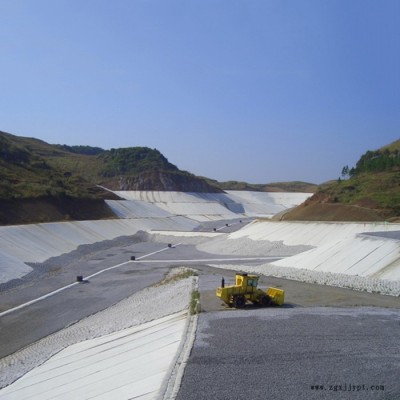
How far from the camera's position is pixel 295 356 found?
39.8 feet

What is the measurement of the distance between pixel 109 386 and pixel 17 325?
1075cm

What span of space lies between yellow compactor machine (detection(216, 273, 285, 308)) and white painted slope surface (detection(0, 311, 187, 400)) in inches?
69.1

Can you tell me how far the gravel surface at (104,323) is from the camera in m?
16.7

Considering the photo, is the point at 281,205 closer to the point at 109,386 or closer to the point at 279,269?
the point at 279,269

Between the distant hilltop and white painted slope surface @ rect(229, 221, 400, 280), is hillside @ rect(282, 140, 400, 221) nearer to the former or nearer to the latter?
the distant hilltop

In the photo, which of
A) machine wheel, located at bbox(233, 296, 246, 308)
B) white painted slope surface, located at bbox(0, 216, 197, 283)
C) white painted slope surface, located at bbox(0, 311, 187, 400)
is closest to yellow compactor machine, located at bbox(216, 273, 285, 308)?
machine wheel, located at bbox(233, 296, 246, 308)

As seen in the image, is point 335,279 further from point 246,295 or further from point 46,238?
Answer: point 46,238

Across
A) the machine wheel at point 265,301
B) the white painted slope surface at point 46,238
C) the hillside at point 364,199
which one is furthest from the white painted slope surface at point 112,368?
the hillside at point 364,199

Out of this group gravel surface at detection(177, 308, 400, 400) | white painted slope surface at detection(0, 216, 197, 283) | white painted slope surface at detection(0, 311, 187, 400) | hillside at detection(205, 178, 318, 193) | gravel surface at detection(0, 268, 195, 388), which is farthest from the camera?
hillside at detection(205, 178, 318, 193)

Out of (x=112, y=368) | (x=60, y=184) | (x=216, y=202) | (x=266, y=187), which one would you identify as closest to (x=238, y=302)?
(x=112, y=368)

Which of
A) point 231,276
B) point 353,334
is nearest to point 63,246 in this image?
point 231,276

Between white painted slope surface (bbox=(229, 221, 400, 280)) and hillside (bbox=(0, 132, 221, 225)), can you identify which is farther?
hillside (bbox=(0, 132, 221, 225))

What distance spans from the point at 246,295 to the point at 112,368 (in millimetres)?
5912

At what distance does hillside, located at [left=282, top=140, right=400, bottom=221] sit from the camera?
48.6m
